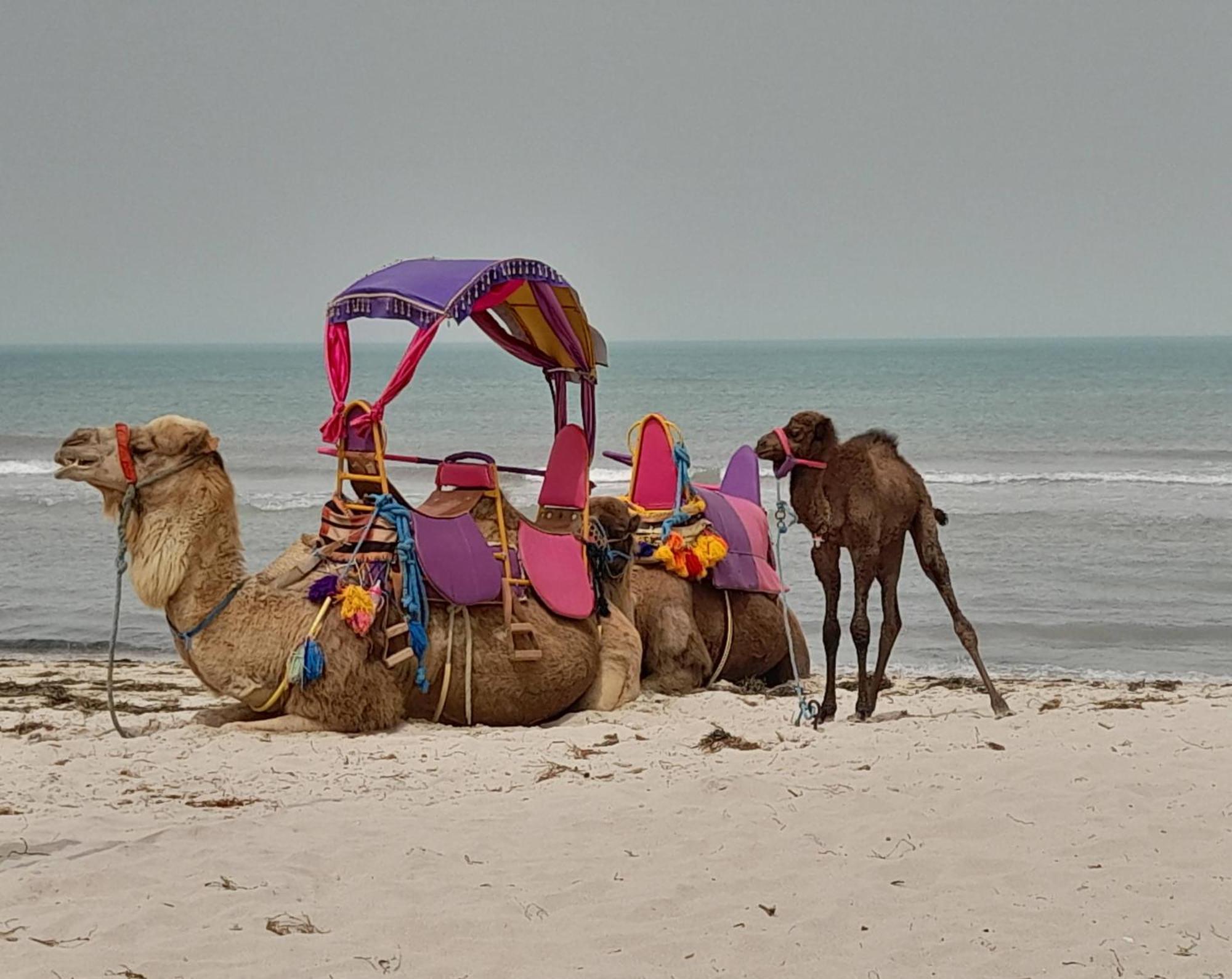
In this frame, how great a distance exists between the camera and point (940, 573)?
7711 millimetres

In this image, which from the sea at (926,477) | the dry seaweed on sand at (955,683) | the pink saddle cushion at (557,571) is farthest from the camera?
the sea at (926,477)

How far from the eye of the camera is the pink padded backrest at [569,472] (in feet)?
29.0

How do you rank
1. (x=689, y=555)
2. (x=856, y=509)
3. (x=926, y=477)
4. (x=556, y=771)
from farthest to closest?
1. (x=926, y=477)
2. (x=689, y=555)
3. (x=856, y=509)
4. (x=556, y=771)

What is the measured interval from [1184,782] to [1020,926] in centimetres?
168

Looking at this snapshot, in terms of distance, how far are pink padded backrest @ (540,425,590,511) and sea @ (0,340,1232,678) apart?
12.6 feet

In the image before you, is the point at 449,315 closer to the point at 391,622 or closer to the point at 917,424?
the point at 391,622

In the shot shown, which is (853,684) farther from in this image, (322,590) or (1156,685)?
(322,590)

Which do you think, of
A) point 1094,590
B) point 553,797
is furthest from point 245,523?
point 553,797

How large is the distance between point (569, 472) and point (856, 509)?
6.57 feet

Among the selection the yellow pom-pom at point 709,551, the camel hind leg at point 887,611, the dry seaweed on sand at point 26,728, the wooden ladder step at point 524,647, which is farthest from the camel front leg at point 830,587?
the dry seaweed on sand at point 26,728

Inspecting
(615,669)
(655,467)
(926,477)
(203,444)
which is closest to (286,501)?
(926,477)

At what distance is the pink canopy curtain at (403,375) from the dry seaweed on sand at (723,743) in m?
Result: 2.17

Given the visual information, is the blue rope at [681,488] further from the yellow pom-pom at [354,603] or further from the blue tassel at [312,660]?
the blue tassel at [312,660]

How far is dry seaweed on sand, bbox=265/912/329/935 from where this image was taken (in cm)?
474
